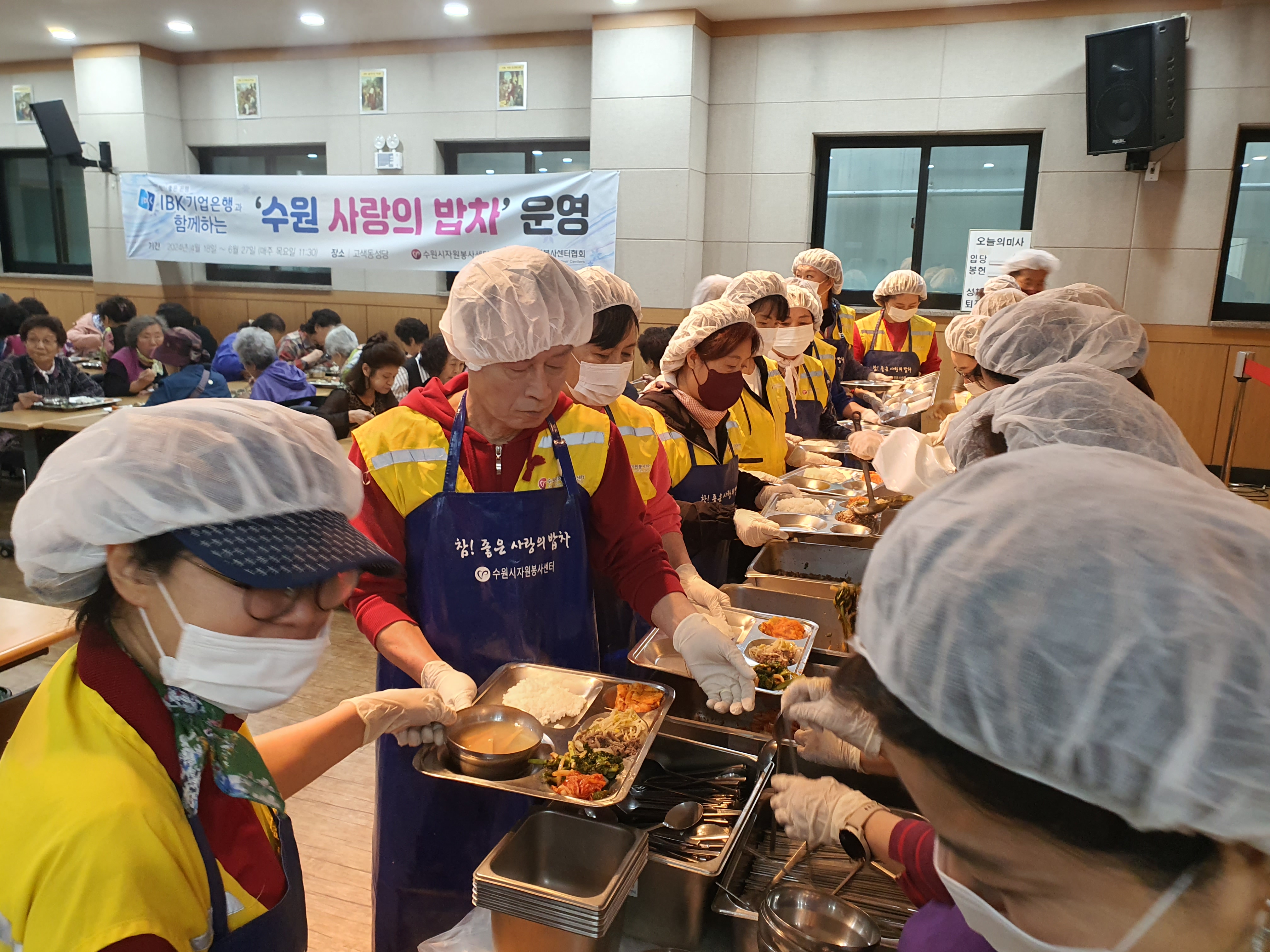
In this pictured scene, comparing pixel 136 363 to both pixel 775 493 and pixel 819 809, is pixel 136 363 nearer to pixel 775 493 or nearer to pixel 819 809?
pixel 775 493

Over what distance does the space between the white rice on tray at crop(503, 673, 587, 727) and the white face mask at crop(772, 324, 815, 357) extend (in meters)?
3.08

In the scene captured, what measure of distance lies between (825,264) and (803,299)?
68.9 inches

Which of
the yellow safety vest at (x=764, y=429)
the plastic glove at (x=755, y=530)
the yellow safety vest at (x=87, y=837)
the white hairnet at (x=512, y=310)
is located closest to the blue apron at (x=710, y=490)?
the plastic glove at (x=755, y=530)

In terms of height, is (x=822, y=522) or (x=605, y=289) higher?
(x=605, y=289)

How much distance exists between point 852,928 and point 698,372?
2077 mm

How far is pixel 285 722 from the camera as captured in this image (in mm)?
3703

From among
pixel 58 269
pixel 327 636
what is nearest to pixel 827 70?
pixel 327 636

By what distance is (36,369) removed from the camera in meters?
6.06

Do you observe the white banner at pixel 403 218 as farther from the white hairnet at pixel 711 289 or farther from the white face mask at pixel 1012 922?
the white face mask at pixel 1012 922

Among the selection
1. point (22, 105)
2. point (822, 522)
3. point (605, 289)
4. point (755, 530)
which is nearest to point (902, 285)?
point (822, 522)

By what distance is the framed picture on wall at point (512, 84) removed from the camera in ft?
28.8

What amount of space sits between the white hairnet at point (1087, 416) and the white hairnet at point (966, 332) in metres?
2.65

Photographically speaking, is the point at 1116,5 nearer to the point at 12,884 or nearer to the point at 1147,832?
the point at 1147,832

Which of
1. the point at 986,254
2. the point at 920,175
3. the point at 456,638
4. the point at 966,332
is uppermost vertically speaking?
the point at 920,175
